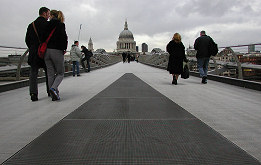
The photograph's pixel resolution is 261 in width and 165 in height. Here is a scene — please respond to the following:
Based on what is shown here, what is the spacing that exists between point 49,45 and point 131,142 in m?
3.60

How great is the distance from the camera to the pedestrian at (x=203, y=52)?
10.2 metres

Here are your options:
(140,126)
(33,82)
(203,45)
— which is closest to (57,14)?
(33,82)

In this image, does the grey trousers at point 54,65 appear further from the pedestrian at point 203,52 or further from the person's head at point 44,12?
the pedestrian at point 203,52

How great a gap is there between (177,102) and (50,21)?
3099 mm

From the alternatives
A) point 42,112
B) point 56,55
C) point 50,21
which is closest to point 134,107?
point 42,112

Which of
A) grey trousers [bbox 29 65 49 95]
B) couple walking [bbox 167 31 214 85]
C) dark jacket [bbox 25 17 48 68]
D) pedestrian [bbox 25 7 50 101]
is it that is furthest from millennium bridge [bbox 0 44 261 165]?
couple walking [bbox 167 31 214 85]

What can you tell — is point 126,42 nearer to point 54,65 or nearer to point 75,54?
point 75,54

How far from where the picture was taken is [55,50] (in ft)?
19.5

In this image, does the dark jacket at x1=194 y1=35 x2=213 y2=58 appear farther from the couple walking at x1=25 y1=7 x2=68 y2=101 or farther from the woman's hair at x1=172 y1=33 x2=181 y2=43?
the couple walking at x1=25 y1=7 x2=68 y2=101

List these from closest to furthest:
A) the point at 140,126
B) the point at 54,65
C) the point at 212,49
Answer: the point at 140,126 < the point at 54,65 < the point at 212,49

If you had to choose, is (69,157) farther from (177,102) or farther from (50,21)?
(50,21)

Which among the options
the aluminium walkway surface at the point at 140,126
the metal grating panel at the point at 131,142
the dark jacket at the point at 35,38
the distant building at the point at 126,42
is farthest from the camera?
the distant building at the point at 126,42

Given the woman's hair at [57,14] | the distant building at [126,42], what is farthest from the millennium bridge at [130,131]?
the distant building at [126,42]

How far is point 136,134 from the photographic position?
334cm
